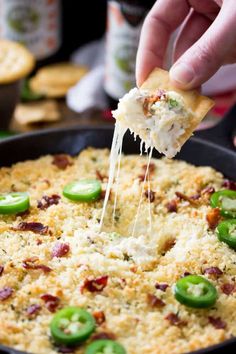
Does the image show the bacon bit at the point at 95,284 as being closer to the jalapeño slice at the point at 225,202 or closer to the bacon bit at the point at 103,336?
the bacon bit at the point at 103,336

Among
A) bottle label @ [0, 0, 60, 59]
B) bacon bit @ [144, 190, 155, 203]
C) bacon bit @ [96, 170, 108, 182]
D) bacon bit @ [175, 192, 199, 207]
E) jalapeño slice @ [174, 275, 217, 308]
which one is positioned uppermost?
jalapeño slice @ [174, 275, 217, 308]

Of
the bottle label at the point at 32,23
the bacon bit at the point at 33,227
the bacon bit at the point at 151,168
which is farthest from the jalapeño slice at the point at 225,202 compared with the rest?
the bottle label at the point at 32,23

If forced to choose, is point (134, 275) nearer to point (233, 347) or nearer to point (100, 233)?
point (100, 233)

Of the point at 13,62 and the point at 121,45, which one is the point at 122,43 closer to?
the point at 121,45

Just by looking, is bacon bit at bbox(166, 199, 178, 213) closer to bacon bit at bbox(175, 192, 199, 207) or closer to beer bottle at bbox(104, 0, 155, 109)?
bacon bit at bbox(175, 192, 199, 207)

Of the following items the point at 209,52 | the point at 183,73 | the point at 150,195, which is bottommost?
the point at 150,195

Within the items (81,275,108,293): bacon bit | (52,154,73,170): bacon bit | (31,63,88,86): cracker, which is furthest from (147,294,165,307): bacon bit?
(31,63,88,86): cracker

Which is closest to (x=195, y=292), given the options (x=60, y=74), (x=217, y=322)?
(x=217, y=322)
